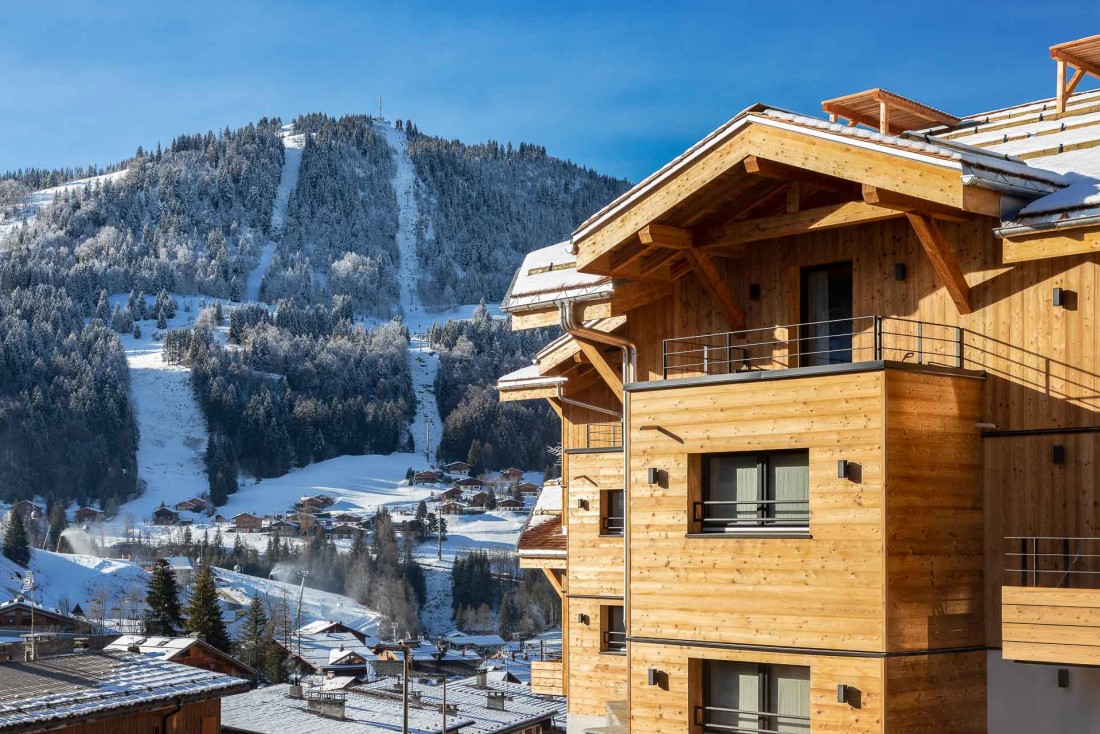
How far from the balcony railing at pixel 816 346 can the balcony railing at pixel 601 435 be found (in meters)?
4.39

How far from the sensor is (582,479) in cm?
1953

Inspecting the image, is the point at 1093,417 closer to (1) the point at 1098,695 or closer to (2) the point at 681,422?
(1) the point at 1098,695

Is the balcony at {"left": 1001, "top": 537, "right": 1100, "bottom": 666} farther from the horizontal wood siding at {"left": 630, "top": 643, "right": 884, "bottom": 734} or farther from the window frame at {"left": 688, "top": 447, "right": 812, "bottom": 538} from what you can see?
the window frame at {"left": 688, "top": 447, "right": 812, "bottom": 538}

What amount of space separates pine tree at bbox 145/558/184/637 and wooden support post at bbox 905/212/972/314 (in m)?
79.3

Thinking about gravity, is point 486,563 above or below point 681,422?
below

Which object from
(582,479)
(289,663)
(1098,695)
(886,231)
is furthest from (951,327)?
(289,663)

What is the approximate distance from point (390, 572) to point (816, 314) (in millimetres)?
161879

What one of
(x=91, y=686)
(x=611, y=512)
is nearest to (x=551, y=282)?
(x=611, y=512)

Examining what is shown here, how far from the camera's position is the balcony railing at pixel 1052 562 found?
40.2 feet

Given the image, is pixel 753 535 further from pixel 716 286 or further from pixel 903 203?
pixel 903 203

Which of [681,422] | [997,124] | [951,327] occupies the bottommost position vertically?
[681,422]

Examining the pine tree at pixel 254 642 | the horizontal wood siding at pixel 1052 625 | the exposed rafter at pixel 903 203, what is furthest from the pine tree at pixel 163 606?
the horizontal wood siding at pixel 1052 625

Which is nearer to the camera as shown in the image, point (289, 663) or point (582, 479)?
point (582, 479)

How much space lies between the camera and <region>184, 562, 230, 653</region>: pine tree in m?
82.2
